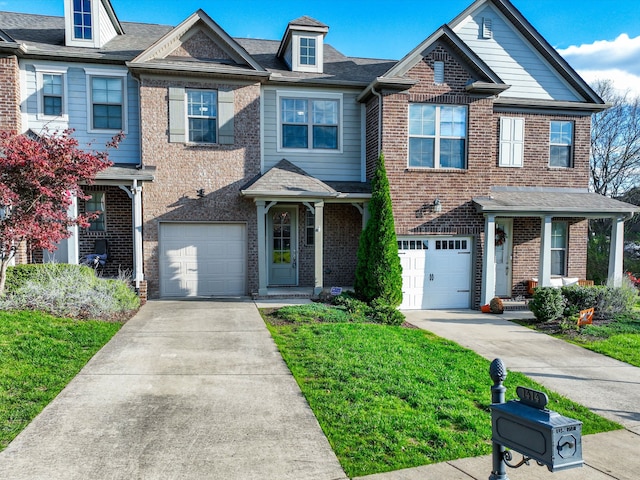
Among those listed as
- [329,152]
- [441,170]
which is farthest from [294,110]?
[441,170]

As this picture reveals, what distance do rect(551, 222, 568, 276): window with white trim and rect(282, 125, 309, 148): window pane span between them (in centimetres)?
813

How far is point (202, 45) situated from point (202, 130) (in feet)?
7.49

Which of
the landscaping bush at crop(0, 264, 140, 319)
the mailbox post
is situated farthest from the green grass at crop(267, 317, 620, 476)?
the landscaping bush at crop(0, 264, 140, 319)

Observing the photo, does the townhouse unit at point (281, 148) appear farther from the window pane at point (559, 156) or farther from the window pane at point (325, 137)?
the window pane at point (559, 156)

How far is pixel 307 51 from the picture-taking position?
13516 mm

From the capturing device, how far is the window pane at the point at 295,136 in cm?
1310

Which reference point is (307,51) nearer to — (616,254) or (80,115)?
(80,115)

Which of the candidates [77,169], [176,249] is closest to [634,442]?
[77,169]

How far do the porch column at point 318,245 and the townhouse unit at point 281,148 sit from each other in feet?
0.17

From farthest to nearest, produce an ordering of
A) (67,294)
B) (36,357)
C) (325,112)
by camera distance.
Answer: (325,112) < (67,294) < (36,357)

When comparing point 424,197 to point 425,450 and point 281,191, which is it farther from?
point 425,450

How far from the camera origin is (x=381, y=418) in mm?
4844

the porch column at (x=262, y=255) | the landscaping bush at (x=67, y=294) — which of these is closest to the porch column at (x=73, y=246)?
the landscaping bush at (x=67, y=294)

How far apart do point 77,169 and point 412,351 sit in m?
7.18
